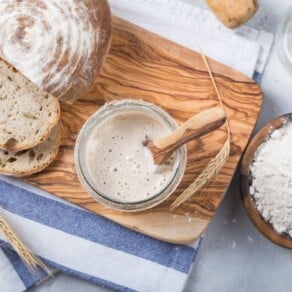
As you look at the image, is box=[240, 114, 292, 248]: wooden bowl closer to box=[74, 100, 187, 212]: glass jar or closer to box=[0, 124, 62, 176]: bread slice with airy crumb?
box=[74, 100, 187, 212]: glass jar

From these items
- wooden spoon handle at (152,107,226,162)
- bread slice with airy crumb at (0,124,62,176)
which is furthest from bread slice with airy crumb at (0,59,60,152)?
wooden spoon handle at (152,107,226,162)

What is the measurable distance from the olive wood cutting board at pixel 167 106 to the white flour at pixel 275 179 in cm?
4

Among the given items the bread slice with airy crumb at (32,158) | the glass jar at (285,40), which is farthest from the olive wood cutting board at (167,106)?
the glass jar at (285,40)

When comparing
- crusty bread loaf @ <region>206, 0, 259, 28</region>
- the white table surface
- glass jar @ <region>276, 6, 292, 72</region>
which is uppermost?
crusty bread loaf @ <region>206, 0, 259, 28</region>

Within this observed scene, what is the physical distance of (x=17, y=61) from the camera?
3.43 feet

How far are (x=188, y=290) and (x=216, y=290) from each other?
2.0 inches

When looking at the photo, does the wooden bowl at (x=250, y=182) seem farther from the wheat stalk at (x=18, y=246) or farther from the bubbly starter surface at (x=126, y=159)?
the wheat stalk at (x=18, y=246)

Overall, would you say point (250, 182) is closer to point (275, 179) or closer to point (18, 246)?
point (275, 179)

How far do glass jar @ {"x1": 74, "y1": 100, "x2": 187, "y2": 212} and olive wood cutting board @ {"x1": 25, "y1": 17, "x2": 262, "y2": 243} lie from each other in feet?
0.16

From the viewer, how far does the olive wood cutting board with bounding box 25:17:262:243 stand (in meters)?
1.08

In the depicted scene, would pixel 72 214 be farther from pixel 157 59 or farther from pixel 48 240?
pixel 157 59

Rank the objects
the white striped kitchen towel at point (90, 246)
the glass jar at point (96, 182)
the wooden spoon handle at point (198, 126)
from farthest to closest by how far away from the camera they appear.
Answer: the white striped kitchen towel at point (90, 246)
the glass jar at point (96, 182)
the wooden spoon handle at point (198, 126)

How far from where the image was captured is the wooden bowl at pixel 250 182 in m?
1.09

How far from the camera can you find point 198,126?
90cm
